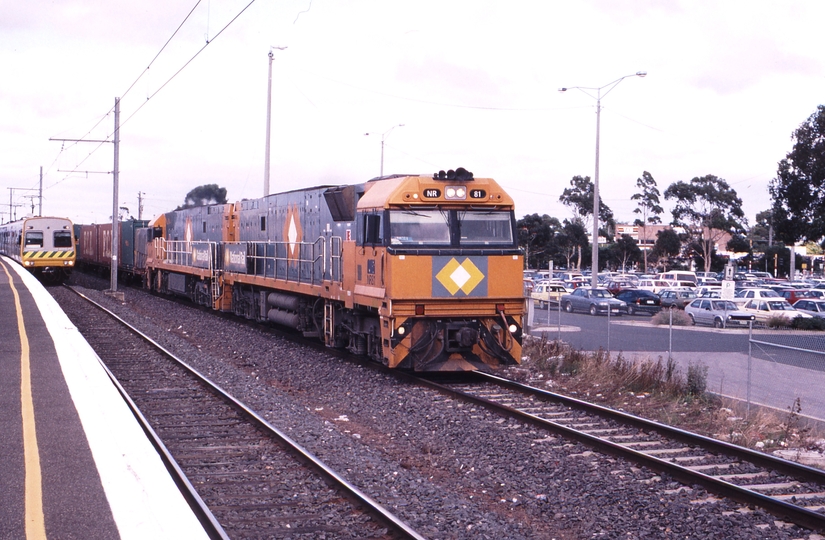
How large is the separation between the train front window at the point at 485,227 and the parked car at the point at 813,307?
88.3 feet

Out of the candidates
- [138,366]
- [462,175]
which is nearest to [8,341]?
[138,366]

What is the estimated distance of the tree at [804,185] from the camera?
49906mm

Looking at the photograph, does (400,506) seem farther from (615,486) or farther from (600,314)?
(600,314)

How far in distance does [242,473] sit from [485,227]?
24.5 feet

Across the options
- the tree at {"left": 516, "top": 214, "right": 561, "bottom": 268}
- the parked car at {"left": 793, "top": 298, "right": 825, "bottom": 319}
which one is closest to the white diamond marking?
the parked car at {"left": 793, "top": 298, "right": 825, "bottom": 319}

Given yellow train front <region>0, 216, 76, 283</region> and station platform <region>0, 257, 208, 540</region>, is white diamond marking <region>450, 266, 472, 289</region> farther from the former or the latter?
yellow train front <region>0, 216, 76, 283</region>

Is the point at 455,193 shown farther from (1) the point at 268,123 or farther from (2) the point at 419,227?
(1) the point at 268,123

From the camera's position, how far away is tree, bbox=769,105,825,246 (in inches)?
1965

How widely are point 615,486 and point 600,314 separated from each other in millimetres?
32644

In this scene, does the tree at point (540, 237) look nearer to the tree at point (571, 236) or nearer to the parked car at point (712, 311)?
the tree at point (571, 236)

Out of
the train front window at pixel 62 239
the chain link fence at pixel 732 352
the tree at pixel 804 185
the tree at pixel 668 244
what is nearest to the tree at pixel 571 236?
the tree at pixel 668 244

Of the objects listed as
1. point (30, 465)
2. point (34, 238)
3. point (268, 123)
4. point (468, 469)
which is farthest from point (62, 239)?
point (468, 469)

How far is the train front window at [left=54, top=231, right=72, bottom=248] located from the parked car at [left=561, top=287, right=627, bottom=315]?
26.3 meters

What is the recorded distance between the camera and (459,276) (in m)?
14.1
